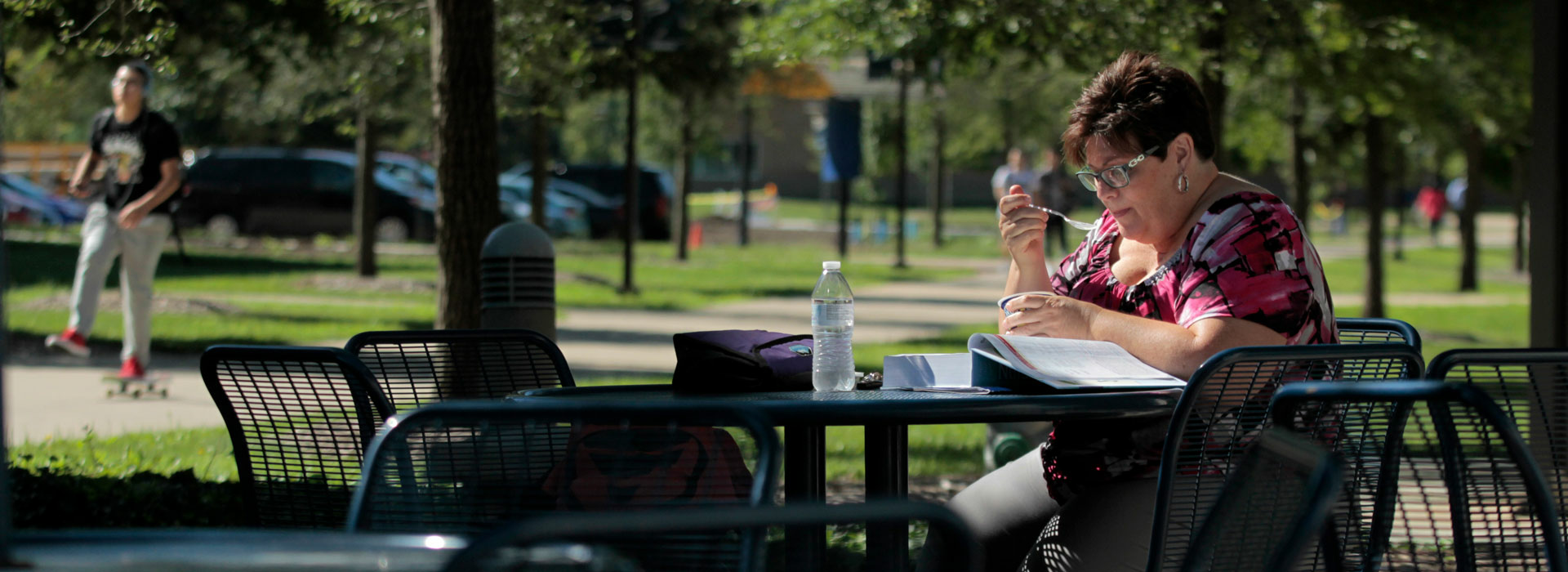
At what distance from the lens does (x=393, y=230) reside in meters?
27.2

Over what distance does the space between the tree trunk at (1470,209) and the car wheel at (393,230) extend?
708 inches

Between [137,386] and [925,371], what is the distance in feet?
21.8

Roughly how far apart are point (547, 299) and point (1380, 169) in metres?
11.3

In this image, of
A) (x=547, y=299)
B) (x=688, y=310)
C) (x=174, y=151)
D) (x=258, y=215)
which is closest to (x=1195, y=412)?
(x=547, y=299)

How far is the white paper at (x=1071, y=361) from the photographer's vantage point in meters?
2.70

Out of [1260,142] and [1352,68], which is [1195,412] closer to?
[1352,68]

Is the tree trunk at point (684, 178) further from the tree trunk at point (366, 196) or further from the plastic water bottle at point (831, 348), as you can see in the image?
the plastic water bottle at point (831, 348)

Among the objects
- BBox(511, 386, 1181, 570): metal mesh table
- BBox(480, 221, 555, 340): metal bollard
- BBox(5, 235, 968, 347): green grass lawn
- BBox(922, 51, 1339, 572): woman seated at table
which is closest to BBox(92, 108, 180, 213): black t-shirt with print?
BBox(5, 235, 968, 347): green grass lawn

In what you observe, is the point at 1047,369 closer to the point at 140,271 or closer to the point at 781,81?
the point at 140,271

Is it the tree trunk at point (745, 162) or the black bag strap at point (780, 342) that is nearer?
the black bag strap at point (780, 342)

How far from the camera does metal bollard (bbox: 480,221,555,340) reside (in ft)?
15.8

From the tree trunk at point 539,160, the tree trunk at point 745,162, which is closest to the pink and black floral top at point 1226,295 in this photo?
the tree trunk at point 539,160

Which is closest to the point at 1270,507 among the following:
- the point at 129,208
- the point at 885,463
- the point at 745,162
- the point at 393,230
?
the point at 885,463

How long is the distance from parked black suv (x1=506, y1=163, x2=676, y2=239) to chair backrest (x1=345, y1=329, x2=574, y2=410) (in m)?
26.5
